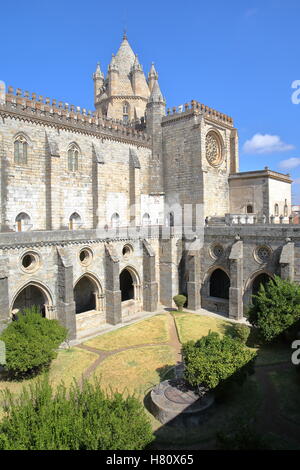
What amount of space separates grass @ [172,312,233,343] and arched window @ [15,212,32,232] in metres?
12.8

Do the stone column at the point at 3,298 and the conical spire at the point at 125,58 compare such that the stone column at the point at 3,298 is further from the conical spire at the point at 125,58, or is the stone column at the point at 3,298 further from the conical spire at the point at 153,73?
the conical spire at the point at 153,73

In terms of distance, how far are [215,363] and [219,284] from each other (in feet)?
52.6

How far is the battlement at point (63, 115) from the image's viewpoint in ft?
79.7

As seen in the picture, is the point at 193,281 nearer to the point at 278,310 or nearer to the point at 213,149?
the point at 278,310

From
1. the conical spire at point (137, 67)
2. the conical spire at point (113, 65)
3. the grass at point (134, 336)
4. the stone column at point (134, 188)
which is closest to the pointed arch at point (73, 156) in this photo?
the stone column at point (134, 188)

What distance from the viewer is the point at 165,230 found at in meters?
27.7

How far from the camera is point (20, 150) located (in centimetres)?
2469

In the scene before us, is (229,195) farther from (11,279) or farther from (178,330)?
(11,279)

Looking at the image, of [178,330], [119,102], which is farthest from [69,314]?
[119,102]

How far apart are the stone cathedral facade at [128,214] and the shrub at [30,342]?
2.39 meters

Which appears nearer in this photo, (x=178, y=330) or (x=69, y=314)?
(x=69, y=314)
